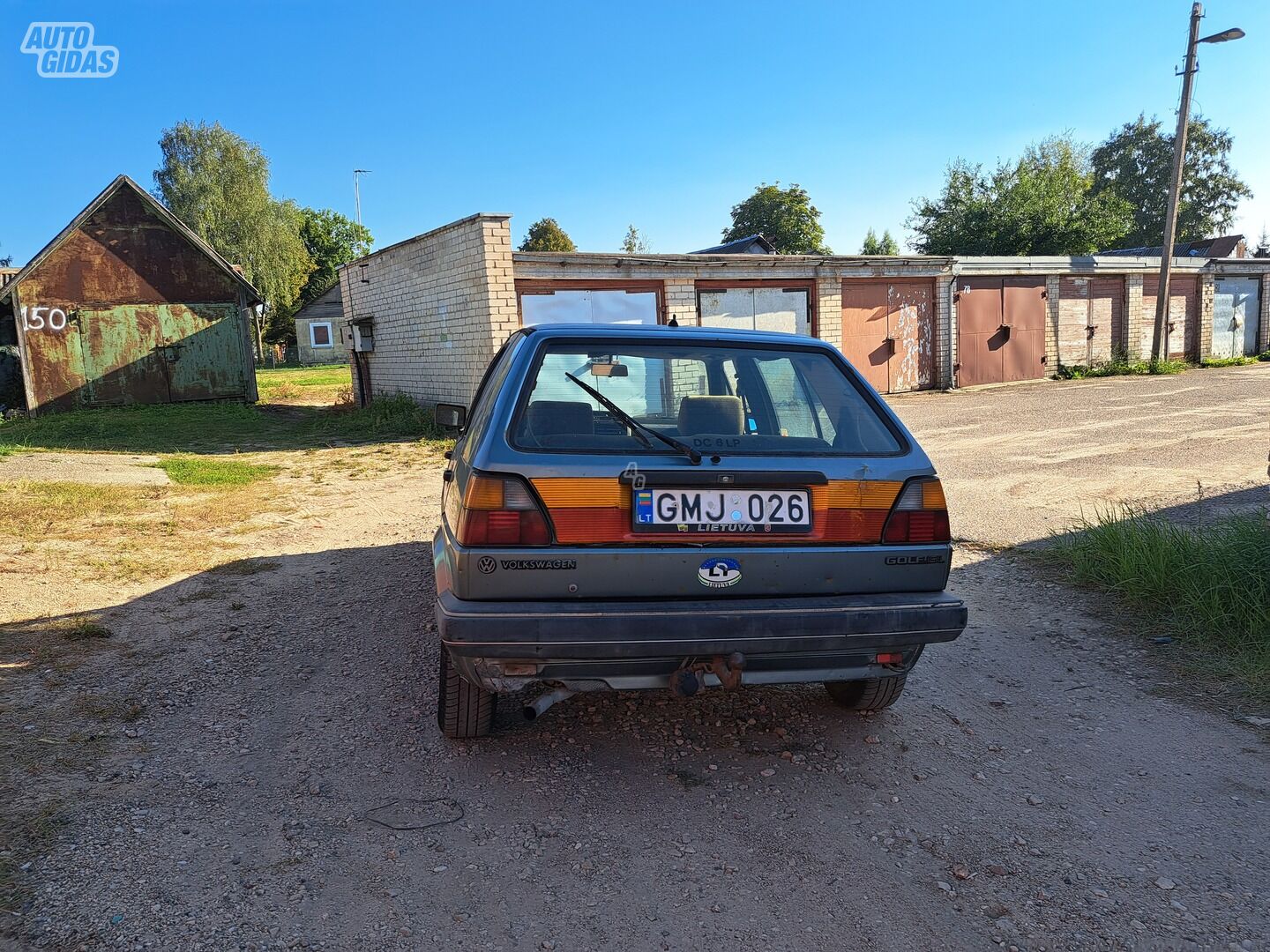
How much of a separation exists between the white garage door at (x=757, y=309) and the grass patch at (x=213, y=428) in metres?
5.44

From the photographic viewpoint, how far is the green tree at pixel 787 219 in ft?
182

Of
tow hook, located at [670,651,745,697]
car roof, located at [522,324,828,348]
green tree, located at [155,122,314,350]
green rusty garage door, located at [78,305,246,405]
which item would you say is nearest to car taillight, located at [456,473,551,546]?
tow hook, located at [670,651,745,697]

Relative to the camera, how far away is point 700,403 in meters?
2.98

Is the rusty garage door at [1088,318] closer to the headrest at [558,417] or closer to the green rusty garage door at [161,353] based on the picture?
the green rusty garage door at [161,353]

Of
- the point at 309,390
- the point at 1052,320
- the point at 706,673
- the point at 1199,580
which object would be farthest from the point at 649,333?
the point at 309,390

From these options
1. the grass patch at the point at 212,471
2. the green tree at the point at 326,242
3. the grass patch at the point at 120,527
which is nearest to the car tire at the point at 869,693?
the grass patch at the point at 120,527

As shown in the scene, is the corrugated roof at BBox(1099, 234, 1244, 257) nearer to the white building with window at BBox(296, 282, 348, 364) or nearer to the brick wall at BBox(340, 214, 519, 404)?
the brick wall at BBox(340, 214, 519, 404)

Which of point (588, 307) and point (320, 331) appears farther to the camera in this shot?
point (320, 331)

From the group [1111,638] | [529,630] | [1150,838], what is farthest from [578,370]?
[1111,638]

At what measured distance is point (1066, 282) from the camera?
19.9m

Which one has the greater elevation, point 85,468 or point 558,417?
point 558,417

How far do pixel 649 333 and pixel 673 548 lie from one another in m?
0.92

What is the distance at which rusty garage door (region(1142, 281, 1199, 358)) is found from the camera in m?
21.5

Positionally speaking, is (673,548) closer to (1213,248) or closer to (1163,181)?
(1213,248)
